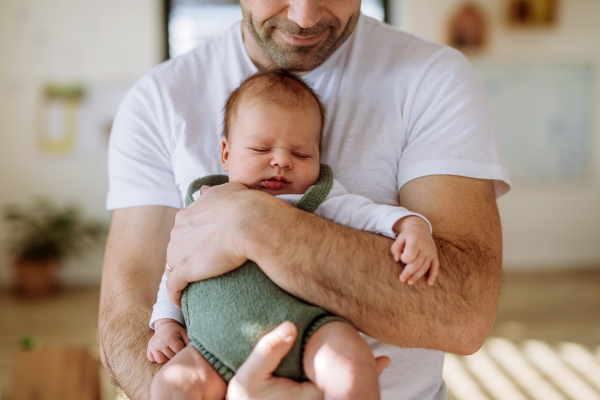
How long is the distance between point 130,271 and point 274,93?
0.57 m

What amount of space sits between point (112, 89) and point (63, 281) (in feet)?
6.02

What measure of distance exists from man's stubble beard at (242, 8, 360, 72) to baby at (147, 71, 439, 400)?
69 mm

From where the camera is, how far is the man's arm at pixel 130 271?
1.23 m

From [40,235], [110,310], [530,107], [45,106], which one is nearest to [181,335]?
[110,310]

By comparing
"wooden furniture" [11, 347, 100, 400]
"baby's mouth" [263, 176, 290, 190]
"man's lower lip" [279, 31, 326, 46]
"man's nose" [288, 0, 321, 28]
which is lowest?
"wooden furniture" [11, 347, 100, 400]

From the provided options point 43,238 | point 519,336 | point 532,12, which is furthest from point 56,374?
point 532,12

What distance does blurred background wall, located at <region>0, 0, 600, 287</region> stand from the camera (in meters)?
4.67

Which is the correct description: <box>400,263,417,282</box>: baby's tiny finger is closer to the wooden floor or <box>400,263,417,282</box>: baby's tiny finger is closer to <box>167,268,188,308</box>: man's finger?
<box>167,268,188,308</box>: man's finger

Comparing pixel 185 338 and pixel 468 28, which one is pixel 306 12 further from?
pixel 468 28

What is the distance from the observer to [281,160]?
1.09m

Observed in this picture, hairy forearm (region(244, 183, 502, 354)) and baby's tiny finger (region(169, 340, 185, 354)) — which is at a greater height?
hairy forearm (region(244, 183, 502, 354))

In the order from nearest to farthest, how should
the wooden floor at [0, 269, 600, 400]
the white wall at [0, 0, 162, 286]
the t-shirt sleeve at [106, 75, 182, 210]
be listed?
the t-shirt sleeve at [106, 75, 182, 210] → the wooden floor at [0, 269, 600, 400] → the white wall at [0, 0, 162, 286]

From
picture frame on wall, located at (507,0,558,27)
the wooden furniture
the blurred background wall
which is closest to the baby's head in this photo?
the wooden furniture

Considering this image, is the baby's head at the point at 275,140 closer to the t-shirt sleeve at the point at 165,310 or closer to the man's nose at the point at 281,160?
the man's nose at the point at 281,160
